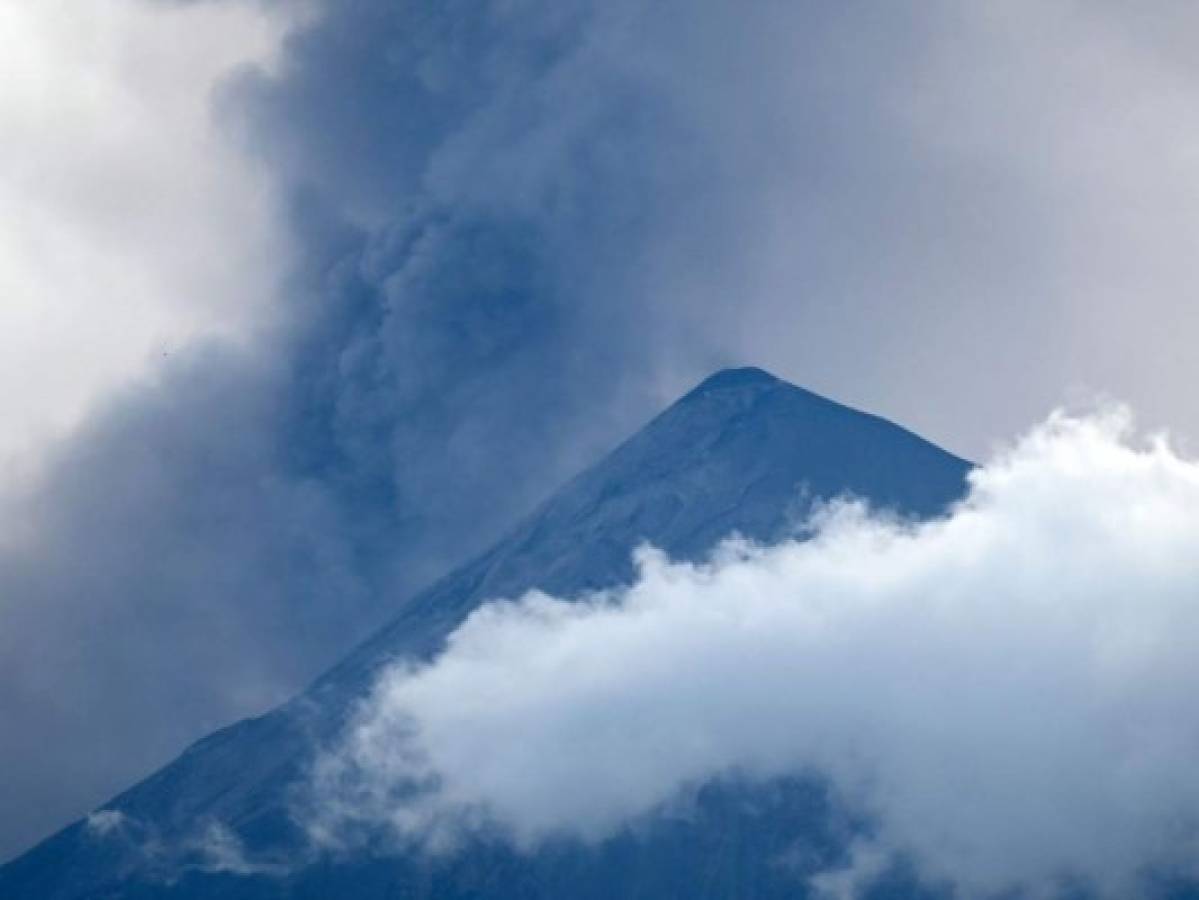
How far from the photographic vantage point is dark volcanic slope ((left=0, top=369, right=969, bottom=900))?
155250mm

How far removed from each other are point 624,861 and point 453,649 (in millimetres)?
30915

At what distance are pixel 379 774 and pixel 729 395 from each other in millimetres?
49452

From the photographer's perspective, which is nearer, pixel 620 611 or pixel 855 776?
pixel 855 776

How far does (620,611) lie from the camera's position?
18238cm

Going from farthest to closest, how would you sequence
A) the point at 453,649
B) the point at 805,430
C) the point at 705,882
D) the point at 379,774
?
the point at 805,430
the point at 453,649
the point at 379,774
the point at 705,882

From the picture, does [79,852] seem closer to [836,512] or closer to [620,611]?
[620,611]

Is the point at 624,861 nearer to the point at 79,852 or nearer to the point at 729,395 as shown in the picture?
the point at 79,852

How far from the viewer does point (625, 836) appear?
157625 millimetres

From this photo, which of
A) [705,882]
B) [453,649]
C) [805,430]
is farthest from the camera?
[805,430]

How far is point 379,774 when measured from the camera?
167 metres

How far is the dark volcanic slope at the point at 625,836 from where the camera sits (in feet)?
509

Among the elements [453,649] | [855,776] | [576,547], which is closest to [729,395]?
[576,547]

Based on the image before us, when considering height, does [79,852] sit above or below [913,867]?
above

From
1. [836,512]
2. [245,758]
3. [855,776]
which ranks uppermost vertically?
[836,512]
